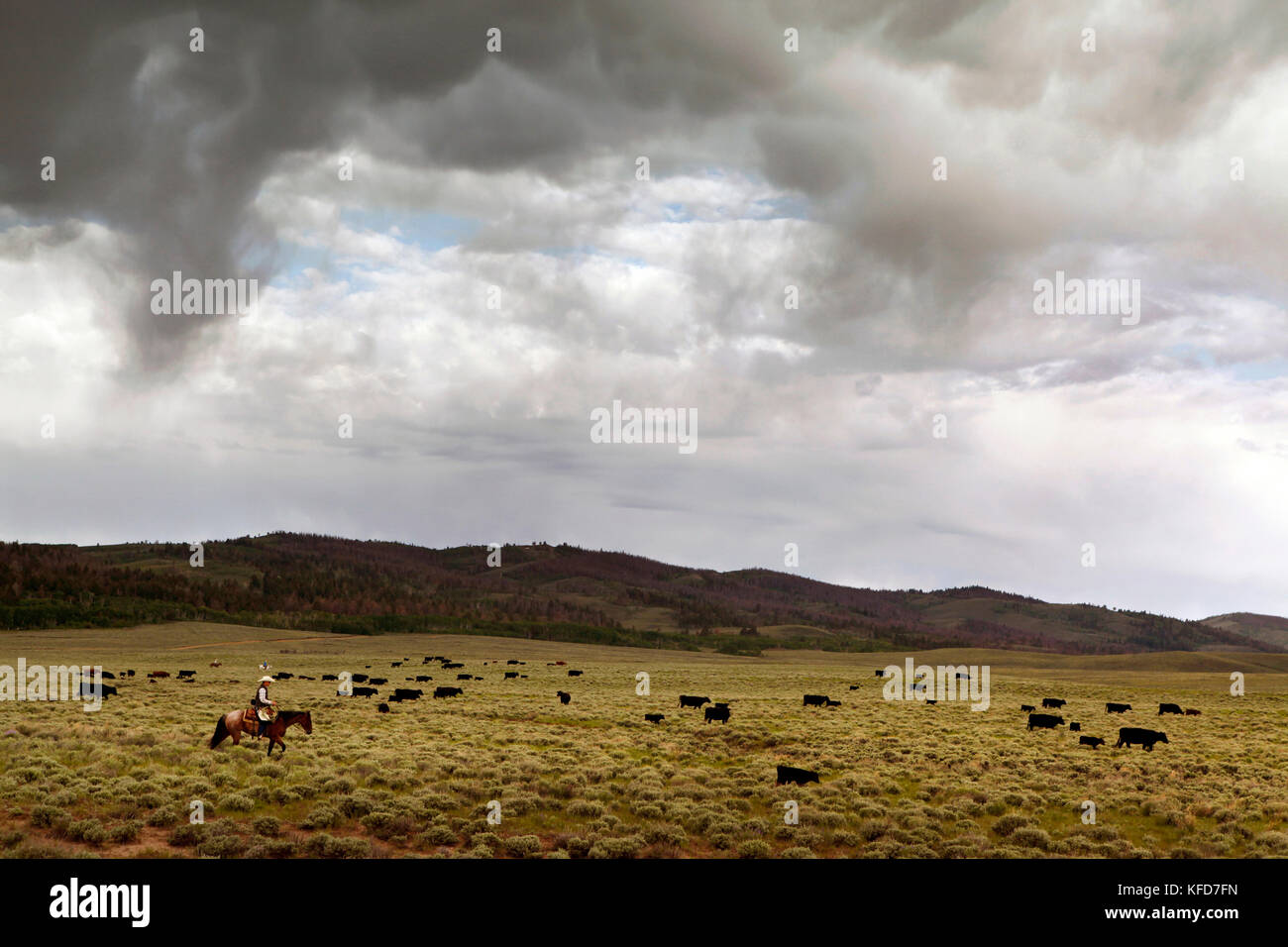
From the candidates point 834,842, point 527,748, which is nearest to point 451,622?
point 527,748

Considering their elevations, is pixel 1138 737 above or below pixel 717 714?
above

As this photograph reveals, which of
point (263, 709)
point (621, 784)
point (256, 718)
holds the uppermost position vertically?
point (263, 709)

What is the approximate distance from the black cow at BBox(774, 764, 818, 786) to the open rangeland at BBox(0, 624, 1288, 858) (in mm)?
404

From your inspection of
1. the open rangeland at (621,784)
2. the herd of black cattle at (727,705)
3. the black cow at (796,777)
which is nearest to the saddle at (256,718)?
the open rangeland at (621,784)

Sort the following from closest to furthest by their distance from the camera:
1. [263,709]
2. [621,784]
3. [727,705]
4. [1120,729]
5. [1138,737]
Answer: [621,784], [263,709], [1138,737], [1120,729], [727,705]

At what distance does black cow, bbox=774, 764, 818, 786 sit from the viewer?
2116cm

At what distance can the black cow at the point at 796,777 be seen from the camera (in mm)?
21156

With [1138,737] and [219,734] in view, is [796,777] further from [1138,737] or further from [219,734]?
[1138,737]

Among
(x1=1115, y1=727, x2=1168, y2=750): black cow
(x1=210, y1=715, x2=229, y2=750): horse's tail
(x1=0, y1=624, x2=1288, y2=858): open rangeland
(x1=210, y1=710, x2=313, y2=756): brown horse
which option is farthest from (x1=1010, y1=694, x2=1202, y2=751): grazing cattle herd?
(x1=210, y1=715, x2=229, y2=750): horse's tail

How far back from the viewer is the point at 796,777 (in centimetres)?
2120

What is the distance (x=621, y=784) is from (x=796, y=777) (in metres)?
4.58
